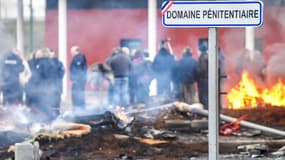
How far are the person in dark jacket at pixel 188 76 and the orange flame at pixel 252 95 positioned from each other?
82 centimetres

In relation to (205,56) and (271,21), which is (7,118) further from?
(271,21)

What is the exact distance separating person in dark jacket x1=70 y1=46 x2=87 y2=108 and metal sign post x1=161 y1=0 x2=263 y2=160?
809 cm

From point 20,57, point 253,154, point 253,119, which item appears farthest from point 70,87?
point 253,154

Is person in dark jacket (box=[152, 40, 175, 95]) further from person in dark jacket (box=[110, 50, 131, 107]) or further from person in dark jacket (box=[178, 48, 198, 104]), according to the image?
person in dark jacket (box=[110, 50, 131, 107])

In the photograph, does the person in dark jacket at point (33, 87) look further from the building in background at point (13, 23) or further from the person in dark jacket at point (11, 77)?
the building in background at point (13, 23)

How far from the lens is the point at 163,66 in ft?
47.2

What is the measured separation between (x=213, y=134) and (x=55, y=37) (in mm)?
11511

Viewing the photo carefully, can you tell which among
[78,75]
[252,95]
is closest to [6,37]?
[78,75]

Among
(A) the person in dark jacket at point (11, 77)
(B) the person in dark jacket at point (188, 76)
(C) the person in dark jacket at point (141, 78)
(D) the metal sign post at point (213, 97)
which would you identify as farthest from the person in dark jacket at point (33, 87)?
(D) the metal sign post at point (213, 97)

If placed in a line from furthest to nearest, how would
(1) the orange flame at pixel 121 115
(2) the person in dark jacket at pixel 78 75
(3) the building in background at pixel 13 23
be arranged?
1. (2) the person in dark jacket at pixel 78 75
2. (3) the building in background at pixel 13 23
3. (1) the orange flame at pixel 121 115

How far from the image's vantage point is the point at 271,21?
50.0ft

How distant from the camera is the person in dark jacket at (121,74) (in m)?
14.3

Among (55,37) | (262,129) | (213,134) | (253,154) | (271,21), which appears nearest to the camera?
(213,134)

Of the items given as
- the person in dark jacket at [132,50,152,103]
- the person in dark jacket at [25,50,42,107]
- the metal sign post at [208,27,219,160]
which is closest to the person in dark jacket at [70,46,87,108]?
the person in dark jacket at [25,50,42,107]
